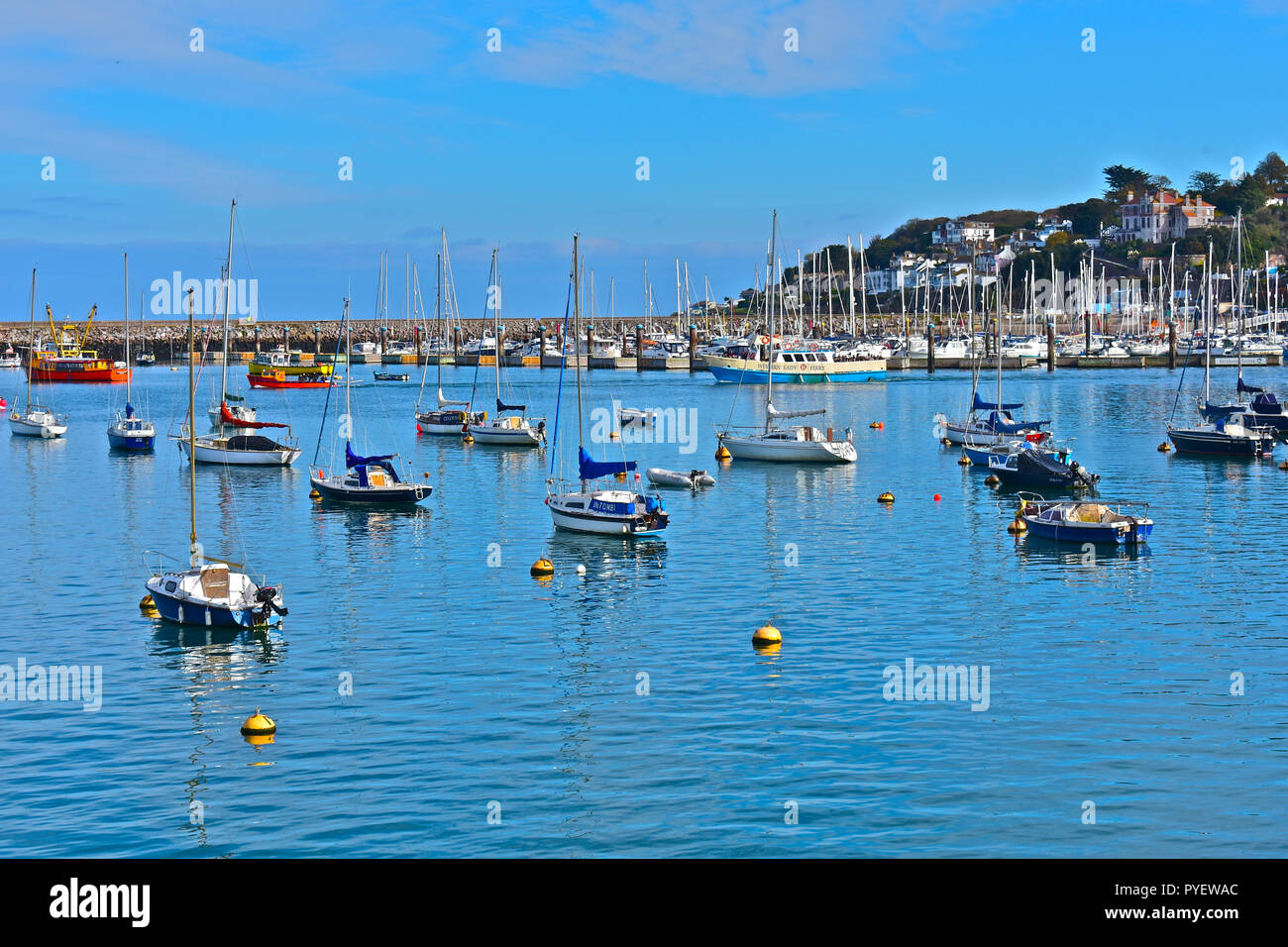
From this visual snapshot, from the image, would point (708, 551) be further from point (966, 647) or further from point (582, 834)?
point (582, 834)

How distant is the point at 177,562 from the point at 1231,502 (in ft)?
164

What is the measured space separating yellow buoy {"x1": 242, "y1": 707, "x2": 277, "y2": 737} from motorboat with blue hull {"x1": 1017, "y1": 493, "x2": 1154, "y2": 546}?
112ft

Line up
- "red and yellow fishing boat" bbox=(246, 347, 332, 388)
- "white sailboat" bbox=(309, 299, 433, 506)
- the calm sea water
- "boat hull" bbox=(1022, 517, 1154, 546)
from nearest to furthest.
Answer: the calm sea water → "boat hull" bbox=(1022, 517, 1154, 546) → "white sailboat" bbox=(309, 299, 433, 506) → "red and yellow fishing boat" bbox=(246, 347, 332, 388)

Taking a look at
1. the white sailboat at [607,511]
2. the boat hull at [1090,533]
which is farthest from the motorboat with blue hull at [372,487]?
the boat hull at [1090,533]

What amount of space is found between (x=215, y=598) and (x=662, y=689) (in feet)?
48.0

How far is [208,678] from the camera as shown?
3391 cm

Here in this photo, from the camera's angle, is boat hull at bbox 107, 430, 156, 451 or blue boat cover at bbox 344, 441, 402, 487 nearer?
blue boat cover at bbox 344, 441, 402, 487

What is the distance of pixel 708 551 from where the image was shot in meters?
52.5

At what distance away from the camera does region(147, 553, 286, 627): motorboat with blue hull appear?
37812mm

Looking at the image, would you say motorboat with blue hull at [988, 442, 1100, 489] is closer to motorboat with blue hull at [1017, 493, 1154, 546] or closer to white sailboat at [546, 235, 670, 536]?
motorboat with blue hull at [1017, 493, 1154, 546]

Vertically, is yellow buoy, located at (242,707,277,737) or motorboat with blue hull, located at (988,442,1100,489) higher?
motorboat with blue hull, located at (988,442,1100,489)

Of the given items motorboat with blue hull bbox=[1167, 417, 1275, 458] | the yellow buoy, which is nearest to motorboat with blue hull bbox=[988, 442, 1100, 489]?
motorboat with blue hull bbox=[1167, 417, 1275, 458]

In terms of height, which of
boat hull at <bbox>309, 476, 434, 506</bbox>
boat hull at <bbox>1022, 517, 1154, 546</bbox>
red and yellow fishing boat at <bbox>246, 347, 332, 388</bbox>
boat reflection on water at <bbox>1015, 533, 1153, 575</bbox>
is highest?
red and yellow fishing boat at <bbox>246, 347, 332, 388</bbox>
